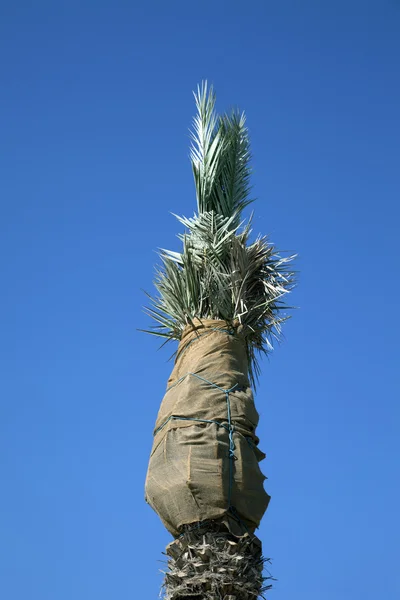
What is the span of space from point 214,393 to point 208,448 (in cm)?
58

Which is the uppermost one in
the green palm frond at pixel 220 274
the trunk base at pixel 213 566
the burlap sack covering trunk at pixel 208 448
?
the green palm frond at pixel 220 274

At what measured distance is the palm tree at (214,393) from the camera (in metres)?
6.91

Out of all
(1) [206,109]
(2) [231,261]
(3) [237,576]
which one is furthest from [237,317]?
(1) [206,109]

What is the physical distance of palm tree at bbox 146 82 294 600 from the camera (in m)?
6.91

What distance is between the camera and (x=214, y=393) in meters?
7.61

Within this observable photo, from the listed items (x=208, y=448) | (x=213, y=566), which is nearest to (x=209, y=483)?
(x=208, y=448)

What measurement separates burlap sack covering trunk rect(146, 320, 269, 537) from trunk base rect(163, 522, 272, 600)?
0.10 m

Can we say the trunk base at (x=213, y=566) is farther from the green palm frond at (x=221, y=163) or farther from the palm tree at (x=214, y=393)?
the green palm frond at (x=221, y=163)

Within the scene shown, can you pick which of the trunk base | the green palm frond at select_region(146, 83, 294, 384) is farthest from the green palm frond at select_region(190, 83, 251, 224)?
the trunk base

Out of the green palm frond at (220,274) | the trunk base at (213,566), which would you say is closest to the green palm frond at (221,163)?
the green palm frond at (220,274)

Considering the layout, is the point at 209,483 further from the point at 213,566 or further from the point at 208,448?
the point at 213,566

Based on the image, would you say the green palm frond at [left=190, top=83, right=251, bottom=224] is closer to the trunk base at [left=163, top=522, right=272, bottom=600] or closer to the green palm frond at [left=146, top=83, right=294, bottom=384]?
the green palm frond at [left=146, top=83, right=294, bottom=384]

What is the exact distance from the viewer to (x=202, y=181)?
955 cm

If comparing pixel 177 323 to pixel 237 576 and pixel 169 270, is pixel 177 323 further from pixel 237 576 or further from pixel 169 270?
pixel 237 576
